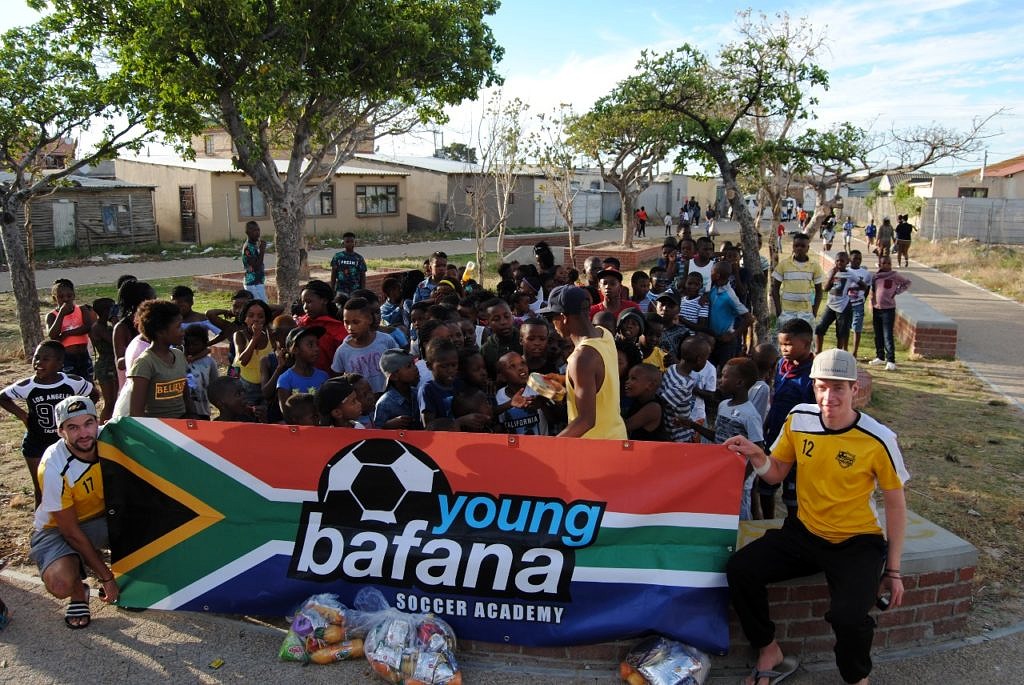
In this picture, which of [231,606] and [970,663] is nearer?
[970,663]

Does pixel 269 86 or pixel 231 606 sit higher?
pixel 269 86

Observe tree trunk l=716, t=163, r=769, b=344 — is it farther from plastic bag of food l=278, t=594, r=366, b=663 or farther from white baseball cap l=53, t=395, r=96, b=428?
white baseball cap l=53, t=395, r=96, b=428

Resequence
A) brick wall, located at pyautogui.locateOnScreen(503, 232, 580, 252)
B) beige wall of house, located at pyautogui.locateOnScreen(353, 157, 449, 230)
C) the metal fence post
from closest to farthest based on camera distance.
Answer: brick wall, located at pyautogui.locateOnScreen(503, 232, 580, 252)
the metal fence post
beige wall of house, located at pyautogui.locateOnScreen(353, 157, 449, 230)

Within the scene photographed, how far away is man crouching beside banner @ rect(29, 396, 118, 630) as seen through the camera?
4.16 meters

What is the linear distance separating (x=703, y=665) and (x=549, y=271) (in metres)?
6.43

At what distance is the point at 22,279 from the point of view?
428 inches

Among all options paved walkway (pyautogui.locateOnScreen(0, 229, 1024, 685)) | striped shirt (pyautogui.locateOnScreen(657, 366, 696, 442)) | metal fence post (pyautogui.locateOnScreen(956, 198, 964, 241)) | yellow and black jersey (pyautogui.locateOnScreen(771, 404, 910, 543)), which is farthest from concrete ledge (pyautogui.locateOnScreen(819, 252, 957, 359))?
metal fence post (pyautogui.locateOnScreen(956, 198, 964, 241))

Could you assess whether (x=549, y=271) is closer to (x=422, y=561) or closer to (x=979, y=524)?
(x=979, y=524)

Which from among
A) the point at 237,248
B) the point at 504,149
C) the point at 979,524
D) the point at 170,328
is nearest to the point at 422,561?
the point at 170,328

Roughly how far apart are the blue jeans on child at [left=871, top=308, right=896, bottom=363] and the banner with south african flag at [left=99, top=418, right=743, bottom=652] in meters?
8.05

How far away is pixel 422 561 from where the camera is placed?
3.99 m

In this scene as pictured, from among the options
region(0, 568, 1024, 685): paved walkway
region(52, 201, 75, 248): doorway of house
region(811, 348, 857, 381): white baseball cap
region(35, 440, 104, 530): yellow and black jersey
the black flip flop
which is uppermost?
region(52, 201, 75, 248): doorway of house

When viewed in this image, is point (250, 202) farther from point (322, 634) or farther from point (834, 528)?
point (834, 528)

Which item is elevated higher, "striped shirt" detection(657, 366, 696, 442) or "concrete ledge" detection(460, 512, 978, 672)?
"striped shirt" detection(657, 366, 696, 442)
